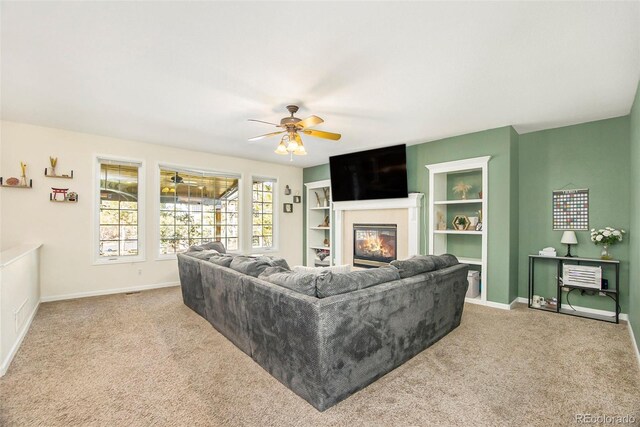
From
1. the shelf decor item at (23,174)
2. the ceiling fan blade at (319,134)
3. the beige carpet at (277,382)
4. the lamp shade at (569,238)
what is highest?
the ceiling fan blade at (319,134)

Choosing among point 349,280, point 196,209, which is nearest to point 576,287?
point 349,280

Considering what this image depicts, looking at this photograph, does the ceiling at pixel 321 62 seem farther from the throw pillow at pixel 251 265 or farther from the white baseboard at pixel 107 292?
the white baseboard at pixel 107 292

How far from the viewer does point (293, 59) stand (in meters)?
2.45

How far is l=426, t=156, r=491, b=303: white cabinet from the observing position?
438 centimetres

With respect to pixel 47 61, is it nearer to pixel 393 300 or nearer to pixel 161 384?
pixel 161 384

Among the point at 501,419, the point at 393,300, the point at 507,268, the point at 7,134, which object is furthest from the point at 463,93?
the point at 7,134

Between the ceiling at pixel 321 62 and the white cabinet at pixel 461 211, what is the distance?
86 centimetres

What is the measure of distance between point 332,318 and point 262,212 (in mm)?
5017

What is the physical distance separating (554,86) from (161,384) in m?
4.25

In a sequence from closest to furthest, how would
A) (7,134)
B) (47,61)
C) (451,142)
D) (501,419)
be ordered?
1. (501,419)
2. (47,61)
3. (7,134)
4. (451,142)

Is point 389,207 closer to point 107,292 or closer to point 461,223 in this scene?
point 461,223

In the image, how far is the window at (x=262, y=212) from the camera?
657cm

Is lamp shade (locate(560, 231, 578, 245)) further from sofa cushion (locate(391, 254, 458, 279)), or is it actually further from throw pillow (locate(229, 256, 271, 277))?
throw pillow (locate(229, 256, 271, 277))

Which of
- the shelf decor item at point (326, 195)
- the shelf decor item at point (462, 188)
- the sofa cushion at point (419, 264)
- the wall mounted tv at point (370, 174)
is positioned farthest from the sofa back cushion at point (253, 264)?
the shelf decor item at point (326, 195)
